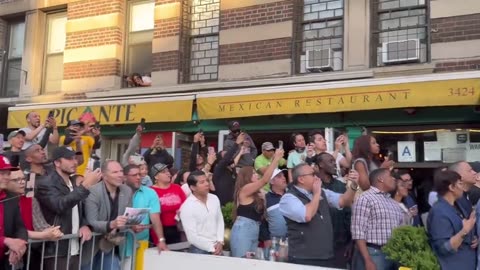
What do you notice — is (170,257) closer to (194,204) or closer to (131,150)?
(194,204)

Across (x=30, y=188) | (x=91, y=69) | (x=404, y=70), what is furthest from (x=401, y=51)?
(x=91, y=69)

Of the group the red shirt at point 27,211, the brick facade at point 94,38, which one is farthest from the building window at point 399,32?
the red shirt at point 27,211

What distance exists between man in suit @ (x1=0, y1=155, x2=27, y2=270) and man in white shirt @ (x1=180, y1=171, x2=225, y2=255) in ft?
5.41

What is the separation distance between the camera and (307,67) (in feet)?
30.9

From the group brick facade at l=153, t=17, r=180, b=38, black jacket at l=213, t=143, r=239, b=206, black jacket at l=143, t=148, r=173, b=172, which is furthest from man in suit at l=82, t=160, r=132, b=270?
brick facade at l=153, t=17, r=180, b=38

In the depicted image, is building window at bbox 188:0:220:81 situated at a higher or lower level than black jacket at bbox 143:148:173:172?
higher

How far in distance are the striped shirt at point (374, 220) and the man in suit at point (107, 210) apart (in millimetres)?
2277

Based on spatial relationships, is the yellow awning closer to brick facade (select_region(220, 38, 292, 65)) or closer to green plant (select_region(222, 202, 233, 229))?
brick facade (select_region(220, 38, 292, 65))

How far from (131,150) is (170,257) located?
131 inches

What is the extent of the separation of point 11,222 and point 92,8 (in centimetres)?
850

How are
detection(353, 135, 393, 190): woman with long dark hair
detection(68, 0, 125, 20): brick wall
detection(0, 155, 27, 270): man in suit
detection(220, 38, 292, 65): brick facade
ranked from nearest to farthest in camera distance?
1. detection(0, 155, 27, 270): man in suit
2. detection(353, 135, 393, 190): woman with long dark hair
3. detection(220, 38, 292, 65): brick facade
4. detection(68, 0, 125, 20): brick wall

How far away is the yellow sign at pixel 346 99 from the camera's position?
24.8 ft

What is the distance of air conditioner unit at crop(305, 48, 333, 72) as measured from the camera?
9.26 m

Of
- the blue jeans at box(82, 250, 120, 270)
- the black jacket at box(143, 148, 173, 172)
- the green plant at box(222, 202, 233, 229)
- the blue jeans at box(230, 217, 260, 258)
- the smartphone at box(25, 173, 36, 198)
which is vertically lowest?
the blue jeans at box(82, 250, 120, 270)
